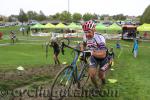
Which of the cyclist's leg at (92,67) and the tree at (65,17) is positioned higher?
the cyclist's leg at (92,67)

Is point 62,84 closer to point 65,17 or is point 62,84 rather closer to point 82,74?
point 82,74

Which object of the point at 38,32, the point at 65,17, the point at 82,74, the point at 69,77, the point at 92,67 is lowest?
the point at 38,32

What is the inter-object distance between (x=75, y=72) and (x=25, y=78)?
4.31 metres

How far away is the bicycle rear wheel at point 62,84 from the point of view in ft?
26.0

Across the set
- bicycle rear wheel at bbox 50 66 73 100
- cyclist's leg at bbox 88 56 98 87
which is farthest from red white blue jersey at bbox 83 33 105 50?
bicycle rear wheel at bbox 50 66 73 100

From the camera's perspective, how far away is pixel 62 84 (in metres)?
8.27

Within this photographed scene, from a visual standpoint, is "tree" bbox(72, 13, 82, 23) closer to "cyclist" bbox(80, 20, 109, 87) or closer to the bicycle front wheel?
the bicycle front wheel

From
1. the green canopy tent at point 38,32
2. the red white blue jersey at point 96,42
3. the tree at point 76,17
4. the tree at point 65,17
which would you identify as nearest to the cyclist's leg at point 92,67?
the red white blue jersey at point 96,42

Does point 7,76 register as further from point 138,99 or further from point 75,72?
point 138,99

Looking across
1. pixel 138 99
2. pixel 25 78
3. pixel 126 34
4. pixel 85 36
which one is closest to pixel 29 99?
pixel 85 36

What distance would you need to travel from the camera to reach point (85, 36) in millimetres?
9344

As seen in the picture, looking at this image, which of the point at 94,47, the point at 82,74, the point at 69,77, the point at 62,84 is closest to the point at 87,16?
the point at 82,74

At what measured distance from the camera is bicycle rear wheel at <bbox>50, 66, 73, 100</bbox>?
792cm

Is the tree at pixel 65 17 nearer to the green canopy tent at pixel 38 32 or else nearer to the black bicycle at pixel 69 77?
the green canopy tent at pixel 38 32
